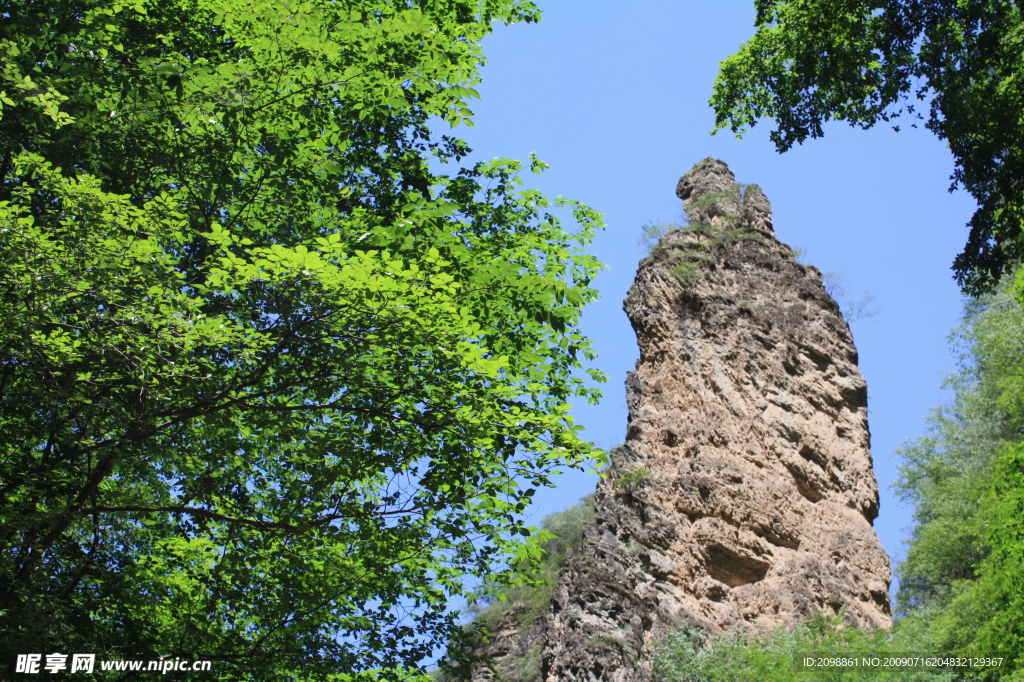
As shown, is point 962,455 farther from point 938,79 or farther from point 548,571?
point 938,79

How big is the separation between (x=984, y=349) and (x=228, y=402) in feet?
101

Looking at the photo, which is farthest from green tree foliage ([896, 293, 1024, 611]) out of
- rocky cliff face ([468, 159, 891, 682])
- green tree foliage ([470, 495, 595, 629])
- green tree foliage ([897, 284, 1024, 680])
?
green tree foliage ([470, 495, 595, 629])

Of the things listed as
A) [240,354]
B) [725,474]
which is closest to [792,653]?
[725,474]

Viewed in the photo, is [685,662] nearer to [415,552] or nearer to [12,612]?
[415,552]

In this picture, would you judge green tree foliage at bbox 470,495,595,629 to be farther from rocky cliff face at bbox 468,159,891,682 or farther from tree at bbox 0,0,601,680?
tree at bbox 0,0,601,680

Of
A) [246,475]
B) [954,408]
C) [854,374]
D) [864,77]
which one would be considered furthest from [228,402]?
[954,408]

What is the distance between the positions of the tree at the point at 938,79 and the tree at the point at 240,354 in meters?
5.98

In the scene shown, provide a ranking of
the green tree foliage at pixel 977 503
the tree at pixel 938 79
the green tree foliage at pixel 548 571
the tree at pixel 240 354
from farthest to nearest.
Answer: the green tree foliage at pixel 548 571
the green tree foliage at pixel 977 503
the tree at pixel 938 79
the tree at pixel 240 354

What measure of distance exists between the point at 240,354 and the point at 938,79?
10043mm

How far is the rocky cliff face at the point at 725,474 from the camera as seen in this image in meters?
20.8

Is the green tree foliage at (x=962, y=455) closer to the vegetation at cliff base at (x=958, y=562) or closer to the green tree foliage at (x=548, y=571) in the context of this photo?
the vegetation at cliff base at (x=958, y=562)

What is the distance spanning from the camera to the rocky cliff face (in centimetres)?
2084

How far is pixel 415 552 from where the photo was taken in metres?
8.30

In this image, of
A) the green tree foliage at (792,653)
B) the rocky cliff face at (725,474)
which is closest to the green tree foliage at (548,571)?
the rocky cliff face at (725,474)
